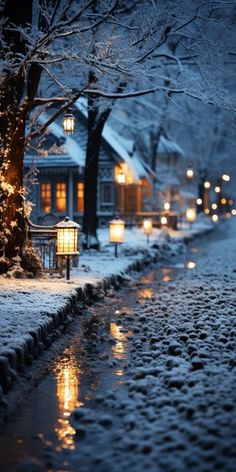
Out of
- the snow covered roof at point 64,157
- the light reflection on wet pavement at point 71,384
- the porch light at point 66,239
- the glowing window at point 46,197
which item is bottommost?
the light reflection on wet pavement at point 71,384

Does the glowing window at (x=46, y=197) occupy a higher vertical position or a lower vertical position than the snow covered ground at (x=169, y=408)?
higher

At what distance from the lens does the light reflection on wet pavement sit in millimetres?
4770

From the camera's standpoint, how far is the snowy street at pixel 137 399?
A: 4.31m

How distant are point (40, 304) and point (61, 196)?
24.4 meters

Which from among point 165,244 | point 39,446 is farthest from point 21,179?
point 165,244

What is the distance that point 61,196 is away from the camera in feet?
108

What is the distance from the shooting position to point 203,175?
181 feet

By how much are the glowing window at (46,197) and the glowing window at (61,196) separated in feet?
1.56

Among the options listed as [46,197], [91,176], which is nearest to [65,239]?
[91,176]

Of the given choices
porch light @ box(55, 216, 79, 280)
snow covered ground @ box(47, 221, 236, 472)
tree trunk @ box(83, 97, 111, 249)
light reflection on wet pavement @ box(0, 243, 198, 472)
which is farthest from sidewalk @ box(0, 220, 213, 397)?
tree trunk @ box(83, 97, 111, 249)

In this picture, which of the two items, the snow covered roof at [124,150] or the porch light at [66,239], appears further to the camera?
the snow covered roof at [124,150]

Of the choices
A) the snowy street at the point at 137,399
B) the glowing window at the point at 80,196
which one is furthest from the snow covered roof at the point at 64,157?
the snowy street at the point at 137,399

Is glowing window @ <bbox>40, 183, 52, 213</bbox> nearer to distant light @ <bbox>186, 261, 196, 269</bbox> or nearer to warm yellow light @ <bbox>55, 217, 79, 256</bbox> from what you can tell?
distant light @ <bbox>186, 261, 196, 269</bbox>

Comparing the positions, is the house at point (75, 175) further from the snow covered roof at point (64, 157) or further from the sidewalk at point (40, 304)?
the sidewalk at point (40, 304)
